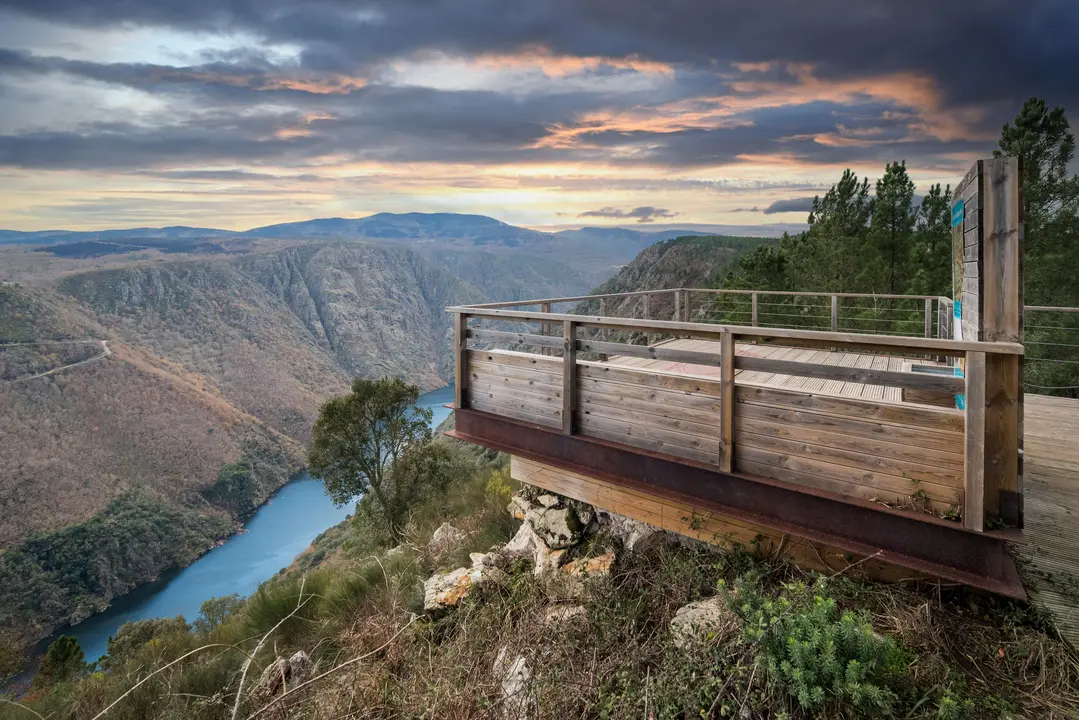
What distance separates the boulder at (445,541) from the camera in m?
6.45

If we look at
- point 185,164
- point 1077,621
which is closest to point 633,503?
point 1077,621

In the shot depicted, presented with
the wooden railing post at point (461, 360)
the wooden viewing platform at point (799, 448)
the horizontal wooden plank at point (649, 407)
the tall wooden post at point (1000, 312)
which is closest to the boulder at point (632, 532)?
the wooden viewing platform at point (799, 448)

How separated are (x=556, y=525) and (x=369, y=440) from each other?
59.6 feet

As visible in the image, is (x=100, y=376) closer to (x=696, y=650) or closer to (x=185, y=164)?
(x=185, y=164)

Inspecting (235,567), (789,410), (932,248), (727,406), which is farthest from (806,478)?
(235,567)

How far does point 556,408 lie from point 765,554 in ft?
6.54

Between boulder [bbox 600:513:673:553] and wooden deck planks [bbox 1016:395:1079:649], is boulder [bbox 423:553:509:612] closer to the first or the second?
boulder [bbox 600:513:673:553]

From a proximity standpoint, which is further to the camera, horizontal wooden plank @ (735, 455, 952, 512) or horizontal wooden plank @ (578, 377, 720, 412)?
horizontal wooden plank @ (578, 377, 720, 412)

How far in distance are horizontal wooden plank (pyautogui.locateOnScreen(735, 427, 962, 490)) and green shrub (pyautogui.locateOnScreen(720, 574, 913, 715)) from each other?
2.82ft

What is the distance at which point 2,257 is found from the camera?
12694cm

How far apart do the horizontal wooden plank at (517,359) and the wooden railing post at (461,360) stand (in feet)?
0.27

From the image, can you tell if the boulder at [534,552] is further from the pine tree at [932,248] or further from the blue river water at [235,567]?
the blue river water at [235,567]

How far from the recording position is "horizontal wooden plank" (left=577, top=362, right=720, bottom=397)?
369 centimetres

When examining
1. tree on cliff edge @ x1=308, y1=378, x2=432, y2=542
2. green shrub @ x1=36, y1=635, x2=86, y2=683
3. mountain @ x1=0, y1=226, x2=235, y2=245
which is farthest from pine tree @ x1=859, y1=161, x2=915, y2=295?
mountain @ x1=0, y1=226, x2=235, y2=245
